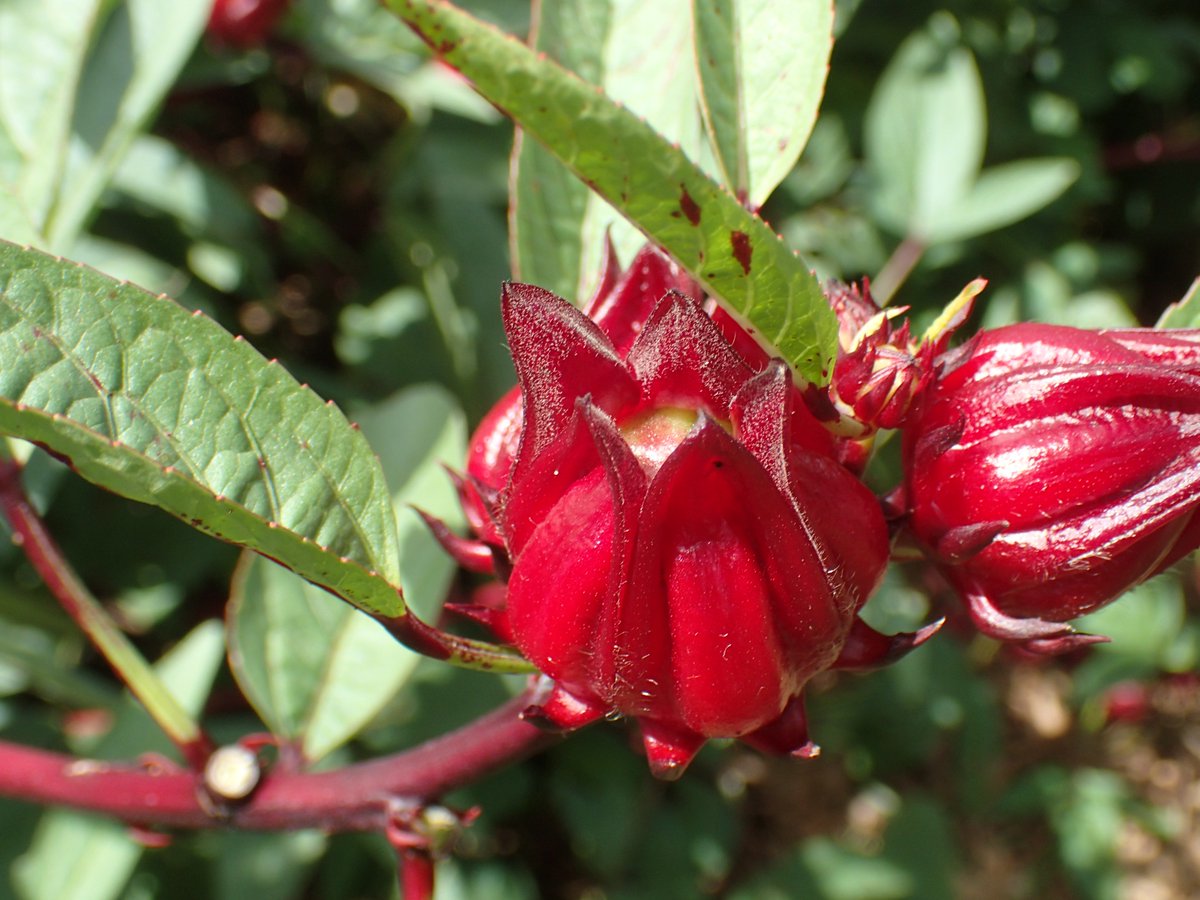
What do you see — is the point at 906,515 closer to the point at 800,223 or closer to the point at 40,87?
the point at 40,87

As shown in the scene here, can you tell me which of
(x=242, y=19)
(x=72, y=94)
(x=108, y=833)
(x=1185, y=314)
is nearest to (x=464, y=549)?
(x=1185, y=314)

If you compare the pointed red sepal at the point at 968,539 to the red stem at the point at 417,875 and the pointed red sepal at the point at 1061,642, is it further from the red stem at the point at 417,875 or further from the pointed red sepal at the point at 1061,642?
the red stem at the point at 417,875

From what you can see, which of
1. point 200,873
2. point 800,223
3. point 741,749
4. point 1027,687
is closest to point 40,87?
point 200,873

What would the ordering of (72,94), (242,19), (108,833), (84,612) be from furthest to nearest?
(242,19) < (108,833) < (72,94) < (84,612)

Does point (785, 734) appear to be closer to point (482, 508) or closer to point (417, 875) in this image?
point (482, 508)

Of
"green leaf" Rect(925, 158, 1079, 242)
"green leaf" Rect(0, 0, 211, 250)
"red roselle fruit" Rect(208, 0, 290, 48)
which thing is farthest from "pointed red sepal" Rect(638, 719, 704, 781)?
"green leaf" Rect(925, 158, 1079, 242)

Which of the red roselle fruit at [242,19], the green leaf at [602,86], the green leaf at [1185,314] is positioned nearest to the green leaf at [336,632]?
the green leaf at [602,86]

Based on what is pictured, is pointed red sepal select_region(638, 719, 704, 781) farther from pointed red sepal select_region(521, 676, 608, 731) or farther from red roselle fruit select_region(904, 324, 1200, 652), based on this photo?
red roselle fruit select_region(904, 324, 1200, 652)
